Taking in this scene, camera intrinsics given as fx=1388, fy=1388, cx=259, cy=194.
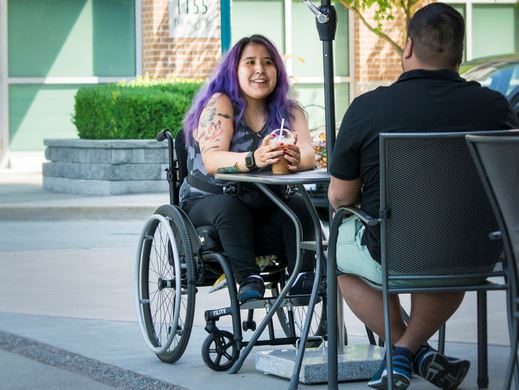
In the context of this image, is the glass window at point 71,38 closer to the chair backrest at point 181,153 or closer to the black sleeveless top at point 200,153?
the chair backrest at point 181,153

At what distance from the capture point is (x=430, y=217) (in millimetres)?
5203

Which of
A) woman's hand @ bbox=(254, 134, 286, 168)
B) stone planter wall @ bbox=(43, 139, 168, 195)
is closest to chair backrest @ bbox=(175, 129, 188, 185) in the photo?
woman's hand @ bbox=(254, 134, 286, 168)

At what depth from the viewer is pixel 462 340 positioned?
7156 mm

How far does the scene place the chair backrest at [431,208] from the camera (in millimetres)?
5148

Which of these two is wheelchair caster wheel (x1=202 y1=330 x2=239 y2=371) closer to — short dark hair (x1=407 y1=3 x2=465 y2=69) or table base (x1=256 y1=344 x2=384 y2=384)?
table base (x1=256 y1=344 x2=384 y2=384)

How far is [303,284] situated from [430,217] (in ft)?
4.37

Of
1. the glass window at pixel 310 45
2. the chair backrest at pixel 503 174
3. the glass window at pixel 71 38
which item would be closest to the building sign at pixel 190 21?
the glass window at pixel 71 38

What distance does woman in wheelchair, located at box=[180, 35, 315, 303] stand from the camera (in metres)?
6.35

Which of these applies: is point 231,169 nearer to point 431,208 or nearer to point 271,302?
point 271,302

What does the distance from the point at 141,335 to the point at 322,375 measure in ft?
5.95

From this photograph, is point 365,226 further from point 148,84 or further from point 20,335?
point 148,84

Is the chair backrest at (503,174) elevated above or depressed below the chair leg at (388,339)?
above

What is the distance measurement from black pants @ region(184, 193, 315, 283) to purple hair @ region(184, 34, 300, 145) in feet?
1.27

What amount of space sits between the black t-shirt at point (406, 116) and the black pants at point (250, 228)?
1.04 m
